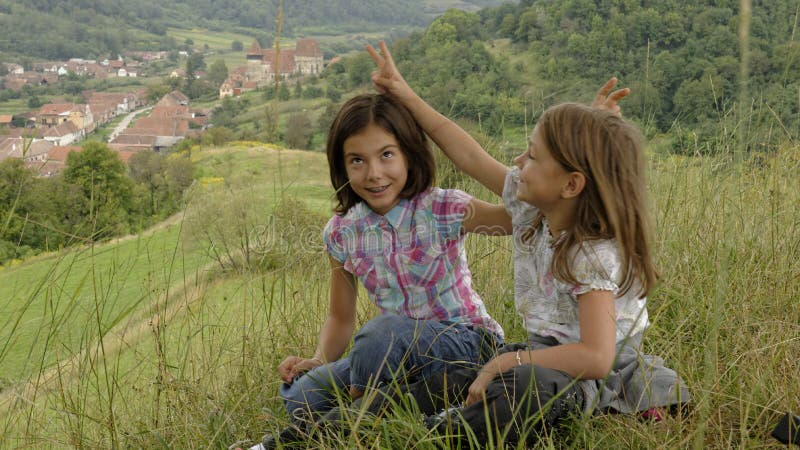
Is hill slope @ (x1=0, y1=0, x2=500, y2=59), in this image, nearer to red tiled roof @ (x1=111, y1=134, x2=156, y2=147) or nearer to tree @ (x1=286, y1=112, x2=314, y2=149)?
red tiled roof @ (x1=111, y1=134, x2=156, y2=147)

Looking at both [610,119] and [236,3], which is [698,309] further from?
[236,3]

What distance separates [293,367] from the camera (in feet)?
5.20

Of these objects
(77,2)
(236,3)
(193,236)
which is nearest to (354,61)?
(193,236)

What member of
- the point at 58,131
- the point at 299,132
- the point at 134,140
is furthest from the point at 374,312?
the point at 134,140

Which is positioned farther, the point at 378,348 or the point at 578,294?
the point at 378,348

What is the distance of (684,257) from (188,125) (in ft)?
158

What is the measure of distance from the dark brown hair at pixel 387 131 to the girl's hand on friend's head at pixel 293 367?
40 centimetres

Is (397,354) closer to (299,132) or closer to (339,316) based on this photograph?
(339,316)

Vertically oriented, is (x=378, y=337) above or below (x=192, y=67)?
below

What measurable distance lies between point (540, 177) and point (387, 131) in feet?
1.34

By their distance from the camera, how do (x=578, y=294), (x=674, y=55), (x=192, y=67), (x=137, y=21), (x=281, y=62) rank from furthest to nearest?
(x=137, y=21), (x=192, y=67), (x=674, y=55), (x=281, y=62), (x=578, y=294)

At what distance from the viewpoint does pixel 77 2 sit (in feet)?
276

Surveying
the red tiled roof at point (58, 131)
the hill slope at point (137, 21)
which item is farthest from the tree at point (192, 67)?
the red tiled roof at point (58, 131)

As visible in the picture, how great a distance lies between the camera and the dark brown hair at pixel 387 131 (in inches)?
63.7
